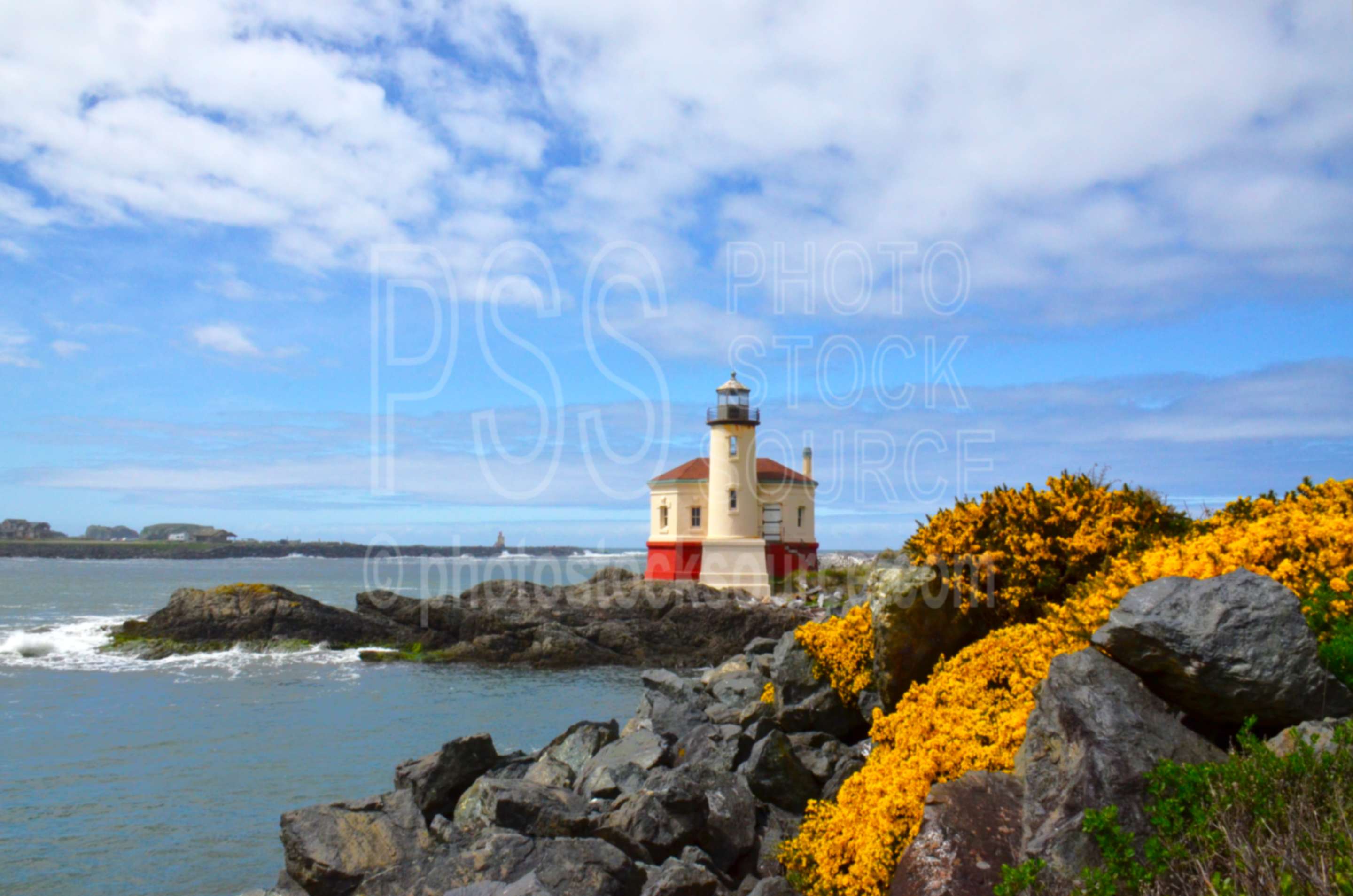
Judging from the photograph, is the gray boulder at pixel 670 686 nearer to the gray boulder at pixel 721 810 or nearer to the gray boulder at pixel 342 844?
the gray boulder at pixel 721 810

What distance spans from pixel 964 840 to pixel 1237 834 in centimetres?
183

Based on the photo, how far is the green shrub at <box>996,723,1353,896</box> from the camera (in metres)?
4.41

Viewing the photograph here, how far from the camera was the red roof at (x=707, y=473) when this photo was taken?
140 ft

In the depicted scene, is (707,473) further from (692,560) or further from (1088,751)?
(1088,751)

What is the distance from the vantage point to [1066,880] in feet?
18.0

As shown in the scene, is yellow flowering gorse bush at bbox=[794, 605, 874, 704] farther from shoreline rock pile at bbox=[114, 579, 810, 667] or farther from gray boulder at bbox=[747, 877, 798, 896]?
shoreline rock pile at bbox=[114, 579, 810, 667]

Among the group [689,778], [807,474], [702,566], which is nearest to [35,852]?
[689,778]

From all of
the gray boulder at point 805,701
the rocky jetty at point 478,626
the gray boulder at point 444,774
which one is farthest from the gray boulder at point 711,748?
the rocky jetty at point 478,626

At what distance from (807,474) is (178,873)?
36.5 m

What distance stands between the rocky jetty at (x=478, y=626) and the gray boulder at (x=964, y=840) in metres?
26.8

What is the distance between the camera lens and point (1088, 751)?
19.0ft

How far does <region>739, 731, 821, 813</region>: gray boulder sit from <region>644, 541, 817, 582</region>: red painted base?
30547 mm

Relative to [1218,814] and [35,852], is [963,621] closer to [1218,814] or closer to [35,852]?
[1218,814]

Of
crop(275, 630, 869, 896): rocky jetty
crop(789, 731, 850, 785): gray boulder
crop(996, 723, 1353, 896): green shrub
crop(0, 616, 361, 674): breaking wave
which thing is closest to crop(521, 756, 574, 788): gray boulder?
crop(275, 630, 869, 896): rocky jetty
